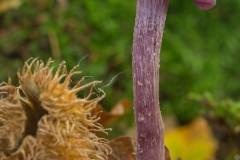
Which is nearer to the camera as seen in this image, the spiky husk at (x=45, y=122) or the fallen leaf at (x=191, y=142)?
the spiky husk at (x=45, y=122)

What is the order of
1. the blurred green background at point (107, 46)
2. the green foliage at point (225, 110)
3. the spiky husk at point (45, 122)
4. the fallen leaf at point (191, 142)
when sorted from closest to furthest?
the spiky husk at point (45, 122) < the green foliage at point (225, 110) < the fallen leaf at point (191, 142) < the blurred green background at point (107, 46)

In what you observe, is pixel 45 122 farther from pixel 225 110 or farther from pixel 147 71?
pixel 225 110

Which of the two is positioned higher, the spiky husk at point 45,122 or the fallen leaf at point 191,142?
the spiky husk at point 45,122

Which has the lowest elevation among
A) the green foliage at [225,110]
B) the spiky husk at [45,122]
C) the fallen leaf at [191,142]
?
the fallen leaf at [191,142]

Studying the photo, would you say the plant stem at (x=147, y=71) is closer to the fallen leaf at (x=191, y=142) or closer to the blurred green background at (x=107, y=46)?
the fallen leaf at (x=191, y=142)

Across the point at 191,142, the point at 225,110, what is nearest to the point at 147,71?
the point at 225,110

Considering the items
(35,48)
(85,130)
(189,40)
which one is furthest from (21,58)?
(85,130)

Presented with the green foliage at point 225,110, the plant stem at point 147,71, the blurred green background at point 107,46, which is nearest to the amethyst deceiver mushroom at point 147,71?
the plant stem at point 147,71
